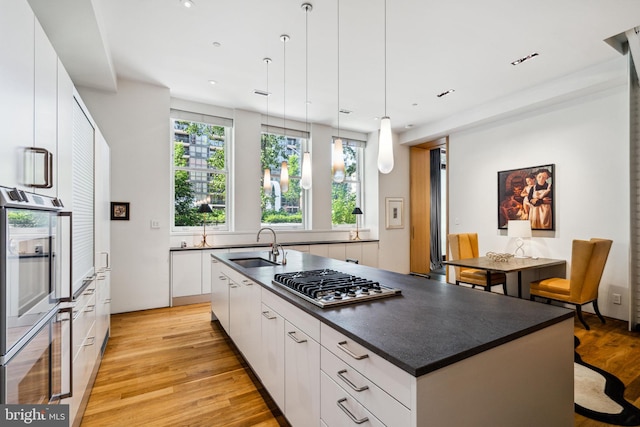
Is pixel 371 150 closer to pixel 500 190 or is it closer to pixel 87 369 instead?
pixel 500 190

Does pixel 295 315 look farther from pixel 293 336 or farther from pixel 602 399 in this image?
pixel 602 399

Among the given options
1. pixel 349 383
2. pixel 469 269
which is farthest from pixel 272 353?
pixel 469 269

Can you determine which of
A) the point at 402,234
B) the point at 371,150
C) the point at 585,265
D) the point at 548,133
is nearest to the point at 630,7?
the point at 548,133

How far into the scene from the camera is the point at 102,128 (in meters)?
4.02

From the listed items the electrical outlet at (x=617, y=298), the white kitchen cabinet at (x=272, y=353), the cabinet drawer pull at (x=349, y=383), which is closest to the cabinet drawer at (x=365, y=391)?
the cabinet drawer pull at (x=349, y=383)

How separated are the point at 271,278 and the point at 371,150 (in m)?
5.09

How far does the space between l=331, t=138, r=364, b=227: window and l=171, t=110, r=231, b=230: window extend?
7.73ft

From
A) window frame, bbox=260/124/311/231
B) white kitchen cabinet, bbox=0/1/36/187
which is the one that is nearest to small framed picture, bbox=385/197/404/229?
window frame, bbox=260/124/311/231

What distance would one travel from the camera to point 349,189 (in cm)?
680

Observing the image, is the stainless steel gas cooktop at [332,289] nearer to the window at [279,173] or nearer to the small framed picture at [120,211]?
the small framed picture at [120,211]

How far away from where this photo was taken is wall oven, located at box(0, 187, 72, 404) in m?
0.96

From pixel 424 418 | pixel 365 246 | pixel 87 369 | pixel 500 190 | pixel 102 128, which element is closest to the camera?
pixel 424 418

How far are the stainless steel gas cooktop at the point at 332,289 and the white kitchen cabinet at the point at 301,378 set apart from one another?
0.62 ft

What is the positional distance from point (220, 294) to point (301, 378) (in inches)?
78.9
